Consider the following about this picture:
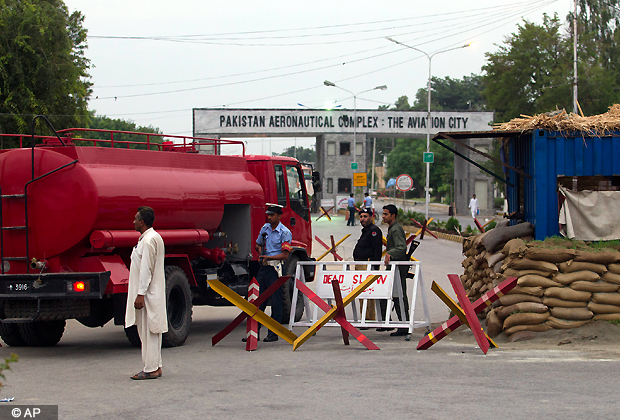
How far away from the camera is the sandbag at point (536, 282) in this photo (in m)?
9.80

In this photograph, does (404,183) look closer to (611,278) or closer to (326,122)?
(326,122)

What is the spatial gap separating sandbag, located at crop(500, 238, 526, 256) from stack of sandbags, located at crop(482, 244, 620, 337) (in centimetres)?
2

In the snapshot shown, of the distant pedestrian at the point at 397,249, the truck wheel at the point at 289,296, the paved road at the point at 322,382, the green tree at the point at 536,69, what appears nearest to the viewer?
the paved road at the point at 322,382

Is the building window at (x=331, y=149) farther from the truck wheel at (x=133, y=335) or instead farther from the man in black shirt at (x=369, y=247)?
the truck wheel at (x=133, y=335)

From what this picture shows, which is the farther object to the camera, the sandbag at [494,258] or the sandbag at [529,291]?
the sandbag at [494,258]

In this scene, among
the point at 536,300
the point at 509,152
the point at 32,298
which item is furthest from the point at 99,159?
the point at 509,152

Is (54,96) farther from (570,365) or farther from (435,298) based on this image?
(570,365)

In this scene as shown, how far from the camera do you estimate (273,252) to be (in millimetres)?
10898

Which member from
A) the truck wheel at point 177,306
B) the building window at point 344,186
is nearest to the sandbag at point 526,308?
the truck wheel at point 177,306

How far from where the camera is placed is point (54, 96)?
28.5 m

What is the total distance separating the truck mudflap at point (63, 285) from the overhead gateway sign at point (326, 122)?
48.6 m

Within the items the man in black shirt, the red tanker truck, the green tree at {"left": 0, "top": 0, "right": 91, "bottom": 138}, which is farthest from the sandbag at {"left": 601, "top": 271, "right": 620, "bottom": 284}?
the green tree at {"left": 0, "top": 0, "right": 91, "bottom": 138}

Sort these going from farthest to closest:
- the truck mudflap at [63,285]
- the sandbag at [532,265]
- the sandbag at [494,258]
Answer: the sandbag at [494,258] → the sandbag at [532,265] → the truck mudflap at [63,285]

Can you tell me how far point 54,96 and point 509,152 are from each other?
2100 cm
